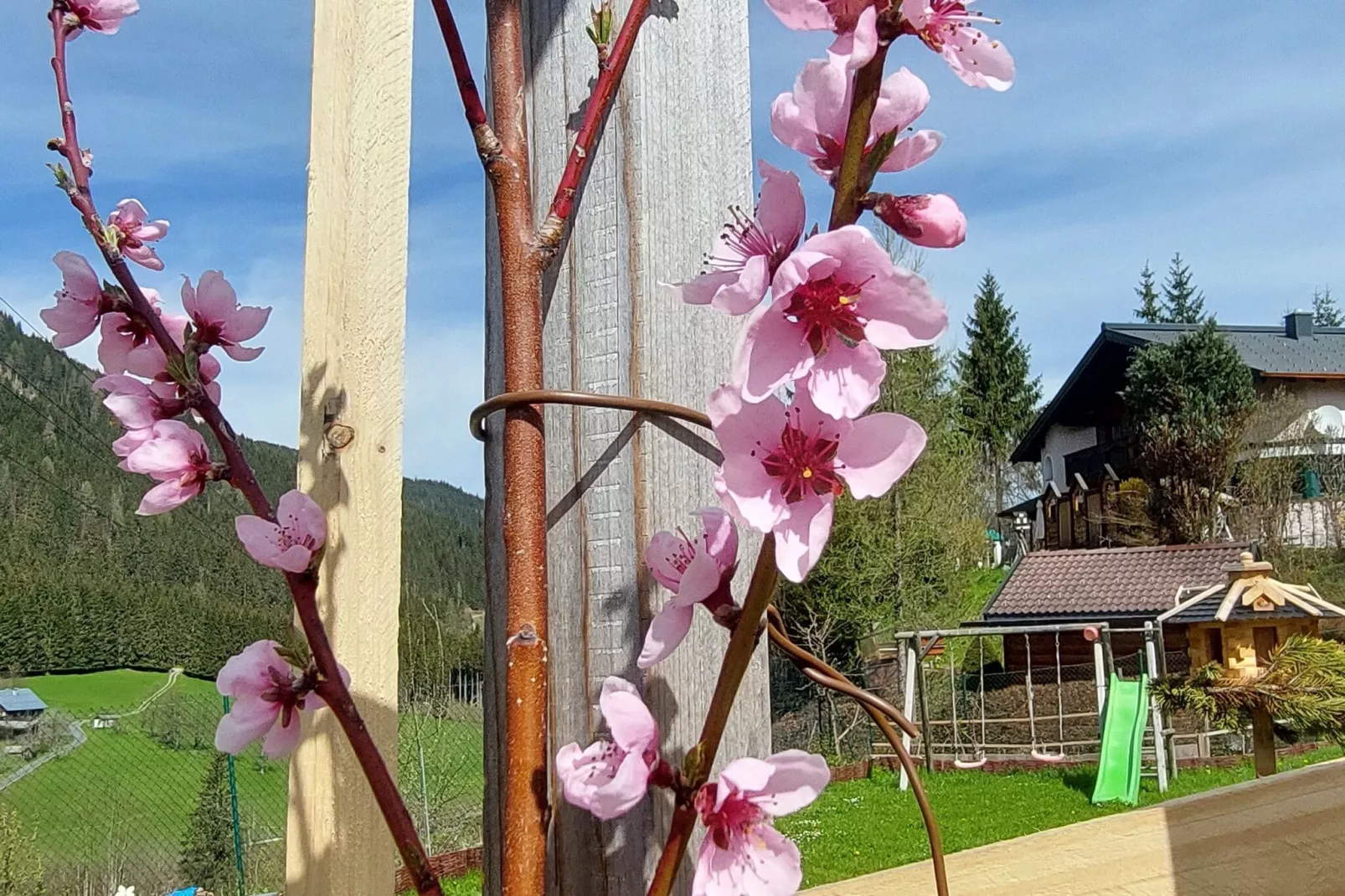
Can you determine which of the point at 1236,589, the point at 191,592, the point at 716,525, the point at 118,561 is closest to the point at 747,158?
the point at 716,525

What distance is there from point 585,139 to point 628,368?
16 centimetres

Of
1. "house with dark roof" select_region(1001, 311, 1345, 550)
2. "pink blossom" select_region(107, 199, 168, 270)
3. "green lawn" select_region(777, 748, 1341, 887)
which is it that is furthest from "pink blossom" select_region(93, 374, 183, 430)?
"house with dark roof" select_region(1001, 311, 1345, 550)

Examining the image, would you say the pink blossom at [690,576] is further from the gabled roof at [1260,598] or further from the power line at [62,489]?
the power line at [62,489]

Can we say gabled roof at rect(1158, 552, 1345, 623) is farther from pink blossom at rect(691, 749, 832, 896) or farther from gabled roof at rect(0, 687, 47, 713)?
gabled roof at rect(0, 687, 47, 713)

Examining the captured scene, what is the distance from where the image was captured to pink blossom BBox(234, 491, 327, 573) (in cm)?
48

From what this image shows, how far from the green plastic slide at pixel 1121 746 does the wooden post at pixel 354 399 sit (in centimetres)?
841

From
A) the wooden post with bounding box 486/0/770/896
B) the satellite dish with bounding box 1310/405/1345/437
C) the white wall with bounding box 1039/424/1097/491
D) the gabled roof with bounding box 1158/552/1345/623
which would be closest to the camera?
the wooden post with bounding box 486/0/770/896

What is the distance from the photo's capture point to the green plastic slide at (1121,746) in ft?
26.8

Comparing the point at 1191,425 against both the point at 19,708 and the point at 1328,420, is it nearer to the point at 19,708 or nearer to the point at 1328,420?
the point at 1328,420

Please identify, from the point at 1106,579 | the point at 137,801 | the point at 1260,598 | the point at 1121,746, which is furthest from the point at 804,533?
the point at 1106,579

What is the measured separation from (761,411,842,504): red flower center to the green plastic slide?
8.66m

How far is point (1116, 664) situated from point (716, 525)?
38.5 ft

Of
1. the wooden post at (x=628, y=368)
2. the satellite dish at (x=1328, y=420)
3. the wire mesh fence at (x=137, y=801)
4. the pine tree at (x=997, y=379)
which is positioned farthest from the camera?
the pine tree at (x=997, y=379)

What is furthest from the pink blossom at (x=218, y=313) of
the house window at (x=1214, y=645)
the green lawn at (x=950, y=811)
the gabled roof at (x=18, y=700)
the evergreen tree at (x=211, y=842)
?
the gabled roof at (x=18, y=700)
